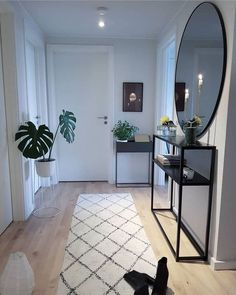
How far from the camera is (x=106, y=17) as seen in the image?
9.53ft

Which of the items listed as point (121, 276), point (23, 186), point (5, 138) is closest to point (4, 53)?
point (5, 138)

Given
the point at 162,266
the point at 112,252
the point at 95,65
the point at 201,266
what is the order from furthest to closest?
the point at 95,65 → the point at 112,252 → the point at 201,266 → the point at 162,266

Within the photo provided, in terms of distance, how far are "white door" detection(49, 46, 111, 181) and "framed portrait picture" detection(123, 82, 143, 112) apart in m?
0.28

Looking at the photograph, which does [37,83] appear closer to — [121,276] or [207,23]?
[207,23]

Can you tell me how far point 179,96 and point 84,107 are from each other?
181 cm

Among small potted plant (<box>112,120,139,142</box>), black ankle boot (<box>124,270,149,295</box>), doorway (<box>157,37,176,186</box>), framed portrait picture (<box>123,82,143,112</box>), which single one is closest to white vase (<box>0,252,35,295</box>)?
black ankle boot (<box>124,270,149,295</box>)

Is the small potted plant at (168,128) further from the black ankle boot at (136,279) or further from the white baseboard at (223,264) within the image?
the black ankle boot at (136,279)

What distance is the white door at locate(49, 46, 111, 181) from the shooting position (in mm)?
3863

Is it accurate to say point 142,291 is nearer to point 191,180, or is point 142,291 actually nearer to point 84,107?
point 191,180

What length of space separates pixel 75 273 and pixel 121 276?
0.34 metres

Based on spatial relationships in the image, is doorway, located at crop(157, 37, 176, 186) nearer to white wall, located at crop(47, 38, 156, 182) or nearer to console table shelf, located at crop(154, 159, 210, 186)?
white wall, located at crop(47, 38, 156, 182)

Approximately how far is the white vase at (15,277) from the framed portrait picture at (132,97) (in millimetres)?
2846

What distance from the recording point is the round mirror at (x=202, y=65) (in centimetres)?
182

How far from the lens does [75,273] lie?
1794mm
